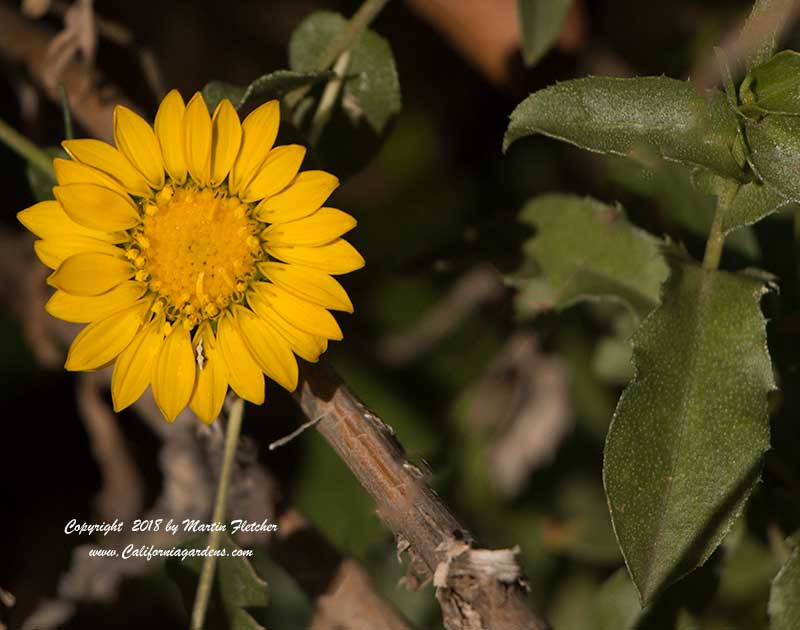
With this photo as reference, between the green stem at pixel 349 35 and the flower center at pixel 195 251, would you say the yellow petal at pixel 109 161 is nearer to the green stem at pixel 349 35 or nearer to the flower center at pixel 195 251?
the flower center at pixel 195 251

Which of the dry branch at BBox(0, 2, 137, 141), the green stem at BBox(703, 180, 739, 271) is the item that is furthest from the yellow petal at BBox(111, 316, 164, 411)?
the green stem at BBox(703, 180, 739, 271)

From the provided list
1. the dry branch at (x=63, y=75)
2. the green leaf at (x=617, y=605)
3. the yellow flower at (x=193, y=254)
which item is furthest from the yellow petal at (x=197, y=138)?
the green leaf at (x=617, y=605)

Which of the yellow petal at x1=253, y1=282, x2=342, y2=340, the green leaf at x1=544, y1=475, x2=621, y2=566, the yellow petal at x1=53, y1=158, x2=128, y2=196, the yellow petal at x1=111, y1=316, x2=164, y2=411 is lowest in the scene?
the green leaf at x1=544, y1=475, x2=621, y2=566

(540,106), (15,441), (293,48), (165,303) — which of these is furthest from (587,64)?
(15,441)

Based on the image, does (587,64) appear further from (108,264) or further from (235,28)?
(108,264)

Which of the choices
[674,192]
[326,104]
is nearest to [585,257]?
[674,192]

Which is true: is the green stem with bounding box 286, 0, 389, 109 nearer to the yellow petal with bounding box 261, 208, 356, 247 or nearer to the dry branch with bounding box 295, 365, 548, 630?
the yellow petal with bounding box 261, 208, 356, 247
